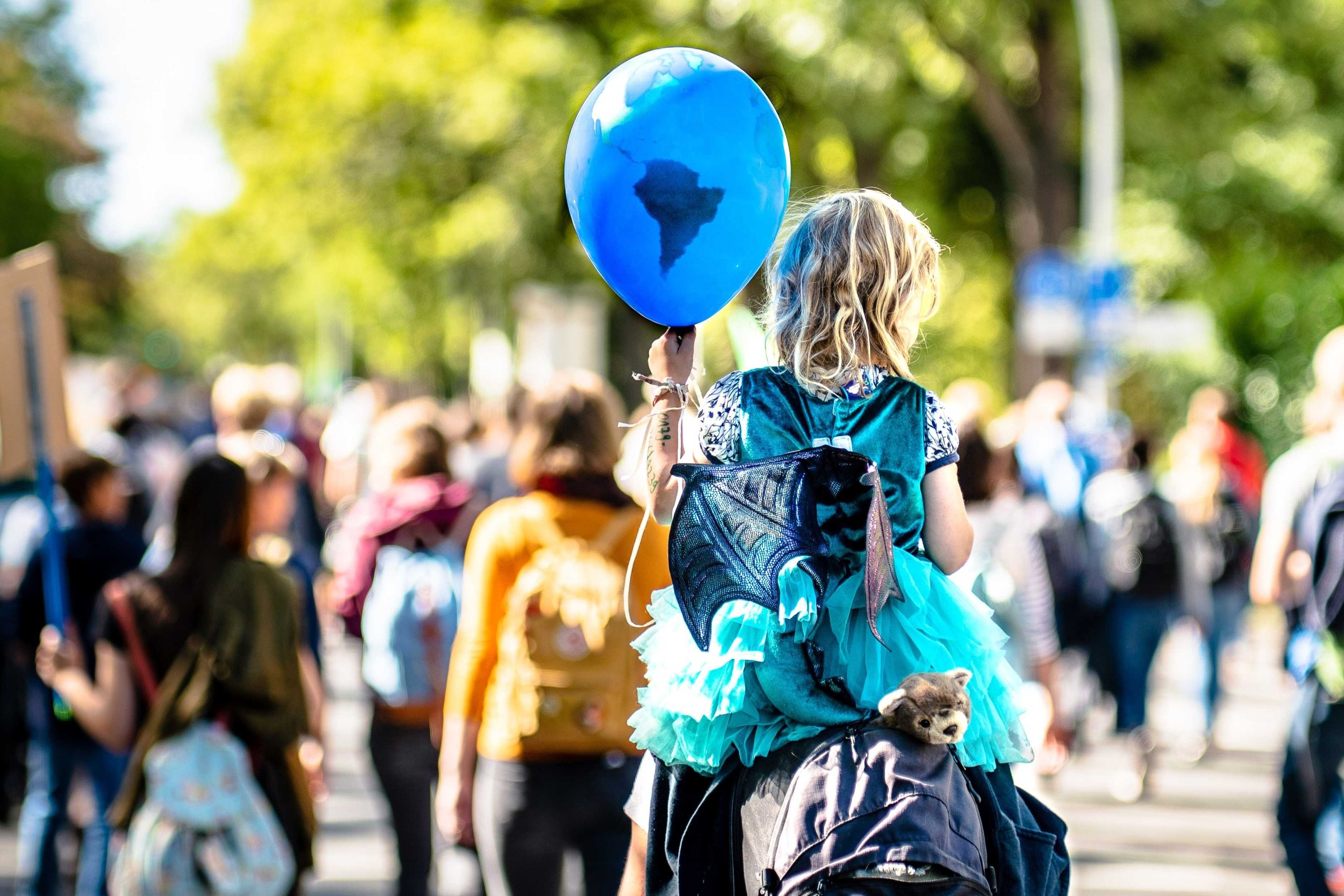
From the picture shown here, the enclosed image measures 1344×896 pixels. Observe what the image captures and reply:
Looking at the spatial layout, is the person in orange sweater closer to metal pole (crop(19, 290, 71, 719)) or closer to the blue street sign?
metal pole (crop(19, 290, 71, 719))

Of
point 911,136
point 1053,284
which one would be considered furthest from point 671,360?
point 911,136

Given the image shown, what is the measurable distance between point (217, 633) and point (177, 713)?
22 cm

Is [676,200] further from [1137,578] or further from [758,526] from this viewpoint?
[1137,578]

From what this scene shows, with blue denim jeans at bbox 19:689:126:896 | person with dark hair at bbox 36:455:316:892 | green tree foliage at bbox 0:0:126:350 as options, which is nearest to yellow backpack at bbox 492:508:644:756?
person with dark hair at bbox 36:455:316:892

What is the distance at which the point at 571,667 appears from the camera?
4.22 metres

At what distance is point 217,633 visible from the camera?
4277 millimetres

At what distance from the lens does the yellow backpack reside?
4.21 m

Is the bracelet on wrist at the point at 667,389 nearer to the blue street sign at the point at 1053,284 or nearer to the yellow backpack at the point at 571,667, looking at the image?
the yellow backpack at the point at 571,667

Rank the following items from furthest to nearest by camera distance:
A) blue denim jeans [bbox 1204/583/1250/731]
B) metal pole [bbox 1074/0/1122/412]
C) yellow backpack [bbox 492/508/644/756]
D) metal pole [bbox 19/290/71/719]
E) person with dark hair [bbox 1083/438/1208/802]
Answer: metal pole [bbox 1074/0/1122/412], blue denim jeans [bbox 1204/583/1250/731], person with dark hair [bbox 1083/438/1208/802], metal pole [bbox 19/290/71/719], yellow backpack [bbox 492/508/644/756]

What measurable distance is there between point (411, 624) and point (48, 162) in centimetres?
4393

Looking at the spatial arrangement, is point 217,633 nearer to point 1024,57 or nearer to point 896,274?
point 896,274

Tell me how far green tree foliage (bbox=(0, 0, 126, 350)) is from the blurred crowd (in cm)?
3559

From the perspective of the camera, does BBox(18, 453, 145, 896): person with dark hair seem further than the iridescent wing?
Yes

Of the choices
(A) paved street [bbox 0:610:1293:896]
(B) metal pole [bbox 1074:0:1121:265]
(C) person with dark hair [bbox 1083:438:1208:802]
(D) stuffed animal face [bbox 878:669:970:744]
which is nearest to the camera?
(D) stuffed animal face [bbox 878:669:970:744]
